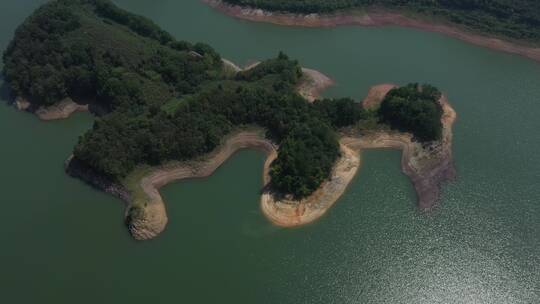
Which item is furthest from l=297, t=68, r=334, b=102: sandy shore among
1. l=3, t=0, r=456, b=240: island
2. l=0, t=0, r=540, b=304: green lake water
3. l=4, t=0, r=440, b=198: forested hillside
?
l=0, t=0, r=540, b=304: green lake water

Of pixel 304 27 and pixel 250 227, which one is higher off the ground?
pixel 304 27

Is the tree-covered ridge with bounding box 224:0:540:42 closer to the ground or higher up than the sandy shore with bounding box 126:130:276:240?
higher up

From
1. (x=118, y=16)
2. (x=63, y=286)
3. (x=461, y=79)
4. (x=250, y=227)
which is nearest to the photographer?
(x=63, y=286)

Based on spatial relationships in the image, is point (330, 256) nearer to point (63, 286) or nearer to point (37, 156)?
point (63, 286)

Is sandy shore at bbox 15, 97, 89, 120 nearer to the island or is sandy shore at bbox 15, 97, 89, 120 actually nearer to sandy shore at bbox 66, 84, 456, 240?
the island

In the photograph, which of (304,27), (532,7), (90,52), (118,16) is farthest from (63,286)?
(532,7)

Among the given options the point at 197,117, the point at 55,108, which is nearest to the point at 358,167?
the point at 197,117

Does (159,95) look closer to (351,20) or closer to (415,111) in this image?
(415,111)
